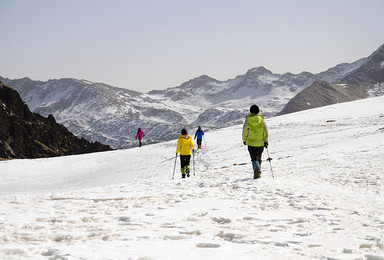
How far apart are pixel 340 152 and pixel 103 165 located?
17.1 meters

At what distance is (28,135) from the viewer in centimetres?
7812

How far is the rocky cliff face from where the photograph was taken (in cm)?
7276

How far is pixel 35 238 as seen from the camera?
5.29m

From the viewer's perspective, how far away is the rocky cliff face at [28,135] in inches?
2864

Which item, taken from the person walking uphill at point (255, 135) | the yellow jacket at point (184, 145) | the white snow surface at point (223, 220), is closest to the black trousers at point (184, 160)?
the yellow jacket at point (184, 145)

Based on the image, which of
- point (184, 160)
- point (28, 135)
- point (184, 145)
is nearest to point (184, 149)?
point (184, 145)

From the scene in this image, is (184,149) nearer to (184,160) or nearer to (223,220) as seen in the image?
(184,160)

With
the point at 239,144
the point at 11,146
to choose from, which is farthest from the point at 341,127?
the point at 11,146

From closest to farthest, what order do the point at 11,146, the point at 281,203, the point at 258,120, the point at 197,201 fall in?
1. the point at 281,203
2. the point at 197,201
3. the point at 258,120
4. the point at 11,146

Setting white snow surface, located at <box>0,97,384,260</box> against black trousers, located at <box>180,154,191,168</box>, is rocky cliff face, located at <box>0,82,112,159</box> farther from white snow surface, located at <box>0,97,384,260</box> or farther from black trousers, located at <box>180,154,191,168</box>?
white snow surface, located at <box>0,97,384,260</box>

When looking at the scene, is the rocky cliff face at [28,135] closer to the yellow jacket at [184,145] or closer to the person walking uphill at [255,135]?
the yellow jacket at [184,145]

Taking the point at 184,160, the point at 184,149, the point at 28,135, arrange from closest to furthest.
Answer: the point at 184,149
the point at 184,160
the point at 28,135

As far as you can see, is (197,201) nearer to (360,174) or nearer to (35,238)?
(35,238)

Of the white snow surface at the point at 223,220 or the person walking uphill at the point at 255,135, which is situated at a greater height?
the person walking uphill at the point at 255,135
